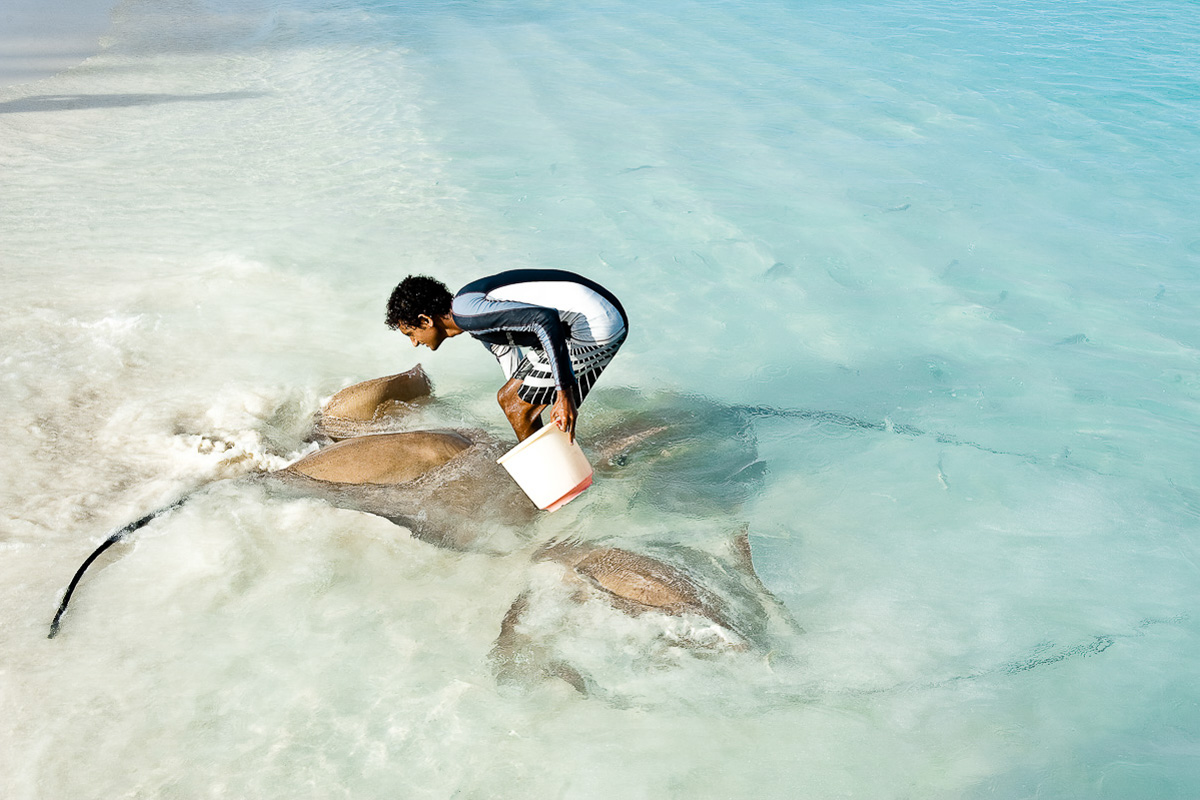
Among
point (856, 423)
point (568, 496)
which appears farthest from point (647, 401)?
point (568, 496)

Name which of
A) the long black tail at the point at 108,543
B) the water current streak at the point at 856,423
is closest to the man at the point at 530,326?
the long black tail at the point at 108,543

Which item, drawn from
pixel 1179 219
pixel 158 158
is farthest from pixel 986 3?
pixel 158 158

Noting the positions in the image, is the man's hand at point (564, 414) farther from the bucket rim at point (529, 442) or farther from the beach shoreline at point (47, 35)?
the beach shoreline at point (47, 35)

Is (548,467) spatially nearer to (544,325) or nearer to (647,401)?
(544,325)

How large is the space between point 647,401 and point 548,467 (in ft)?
5.02

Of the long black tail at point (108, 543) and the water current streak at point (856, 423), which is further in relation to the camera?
the water current streak at point (856, 423)

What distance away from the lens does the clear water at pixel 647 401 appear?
9.41 ft

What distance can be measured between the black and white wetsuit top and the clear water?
1.98ft

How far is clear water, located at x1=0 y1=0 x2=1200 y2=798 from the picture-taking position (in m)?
2.87

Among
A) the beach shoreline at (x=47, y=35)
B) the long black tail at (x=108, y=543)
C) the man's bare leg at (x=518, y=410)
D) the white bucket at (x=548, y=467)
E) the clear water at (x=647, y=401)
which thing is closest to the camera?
the clear water at (x=647, y=401)

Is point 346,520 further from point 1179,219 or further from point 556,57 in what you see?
point 556,57

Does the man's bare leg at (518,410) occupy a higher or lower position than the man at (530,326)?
lower

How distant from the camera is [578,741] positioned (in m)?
2.85

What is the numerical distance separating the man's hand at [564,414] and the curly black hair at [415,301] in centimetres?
60
